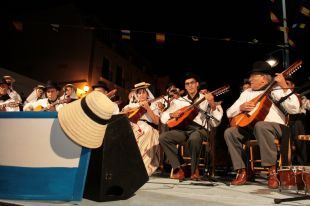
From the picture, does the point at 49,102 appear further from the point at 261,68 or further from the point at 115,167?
the point at 115,167

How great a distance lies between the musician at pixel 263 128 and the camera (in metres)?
3.90

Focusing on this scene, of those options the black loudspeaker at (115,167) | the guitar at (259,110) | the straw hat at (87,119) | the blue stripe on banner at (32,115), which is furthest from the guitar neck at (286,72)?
the blue stripe on banner at (32,115)

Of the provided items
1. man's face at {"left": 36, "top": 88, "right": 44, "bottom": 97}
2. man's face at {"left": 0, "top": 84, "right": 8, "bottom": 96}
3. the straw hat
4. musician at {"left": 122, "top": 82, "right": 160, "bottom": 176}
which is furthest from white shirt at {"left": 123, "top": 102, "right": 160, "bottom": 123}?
man's face at {"left": 0, "top": 84, "right": 8, "bottom": 96}

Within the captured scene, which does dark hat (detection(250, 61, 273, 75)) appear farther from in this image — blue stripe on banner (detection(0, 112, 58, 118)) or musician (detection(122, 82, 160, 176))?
blue stripe on banner (detection(0, 112, 58, 118))

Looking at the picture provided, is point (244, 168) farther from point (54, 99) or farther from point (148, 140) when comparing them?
point (54, 99)

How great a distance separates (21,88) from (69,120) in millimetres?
11867

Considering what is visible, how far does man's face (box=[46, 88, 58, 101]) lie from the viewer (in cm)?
755

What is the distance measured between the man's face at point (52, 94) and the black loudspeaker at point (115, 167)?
5.22 meters

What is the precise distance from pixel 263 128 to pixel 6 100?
717cm

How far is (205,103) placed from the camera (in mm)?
5426

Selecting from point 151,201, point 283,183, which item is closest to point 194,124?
point 283,183

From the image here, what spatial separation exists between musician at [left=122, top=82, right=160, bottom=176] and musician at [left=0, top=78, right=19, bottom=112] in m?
3.71

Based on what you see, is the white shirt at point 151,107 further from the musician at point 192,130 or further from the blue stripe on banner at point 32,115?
the blue stripe on banner at point 32,115

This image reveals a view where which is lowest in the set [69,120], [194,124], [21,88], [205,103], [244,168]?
[244,168]
